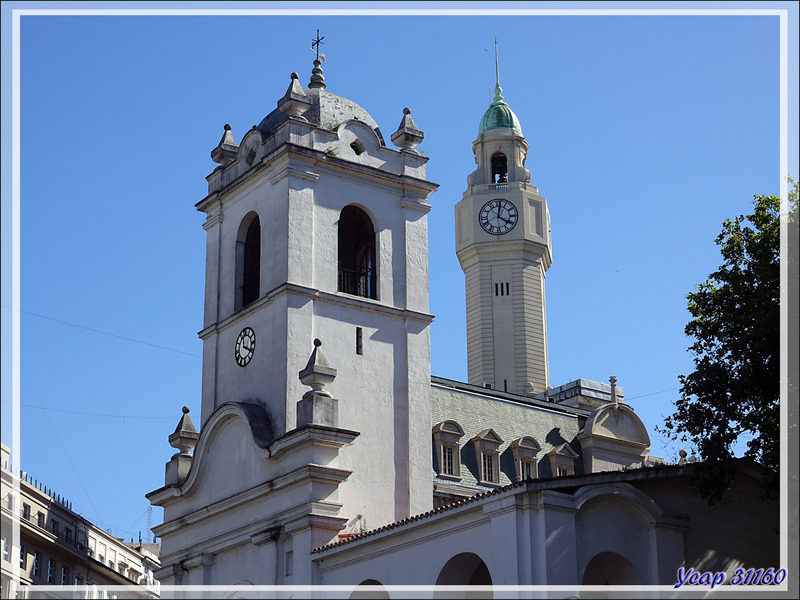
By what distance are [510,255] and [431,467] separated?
35.2 m

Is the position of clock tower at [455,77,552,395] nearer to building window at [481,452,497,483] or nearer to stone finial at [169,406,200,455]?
building window at [481,452,497,483]

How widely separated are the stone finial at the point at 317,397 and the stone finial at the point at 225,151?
988cm

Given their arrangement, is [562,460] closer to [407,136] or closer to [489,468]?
[489,468]

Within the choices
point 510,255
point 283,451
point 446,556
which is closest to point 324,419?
point 283,451

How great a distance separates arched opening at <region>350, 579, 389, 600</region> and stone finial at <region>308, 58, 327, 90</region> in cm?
1853

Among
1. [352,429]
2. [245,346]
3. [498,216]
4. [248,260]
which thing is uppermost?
[498,216]

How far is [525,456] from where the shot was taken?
154ft

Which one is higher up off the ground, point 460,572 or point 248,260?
point 248,260

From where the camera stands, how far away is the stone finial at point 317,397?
3800cm

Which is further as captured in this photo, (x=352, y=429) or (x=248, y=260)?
(x=248, y=260)

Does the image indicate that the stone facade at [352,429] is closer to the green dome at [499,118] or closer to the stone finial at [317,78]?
the stone finial at [317,78]

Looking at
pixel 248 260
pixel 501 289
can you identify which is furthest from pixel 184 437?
pixel 501 289

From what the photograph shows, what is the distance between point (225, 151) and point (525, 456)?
1480 cm

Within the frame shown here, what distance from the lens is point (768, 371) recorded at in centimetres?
3206
